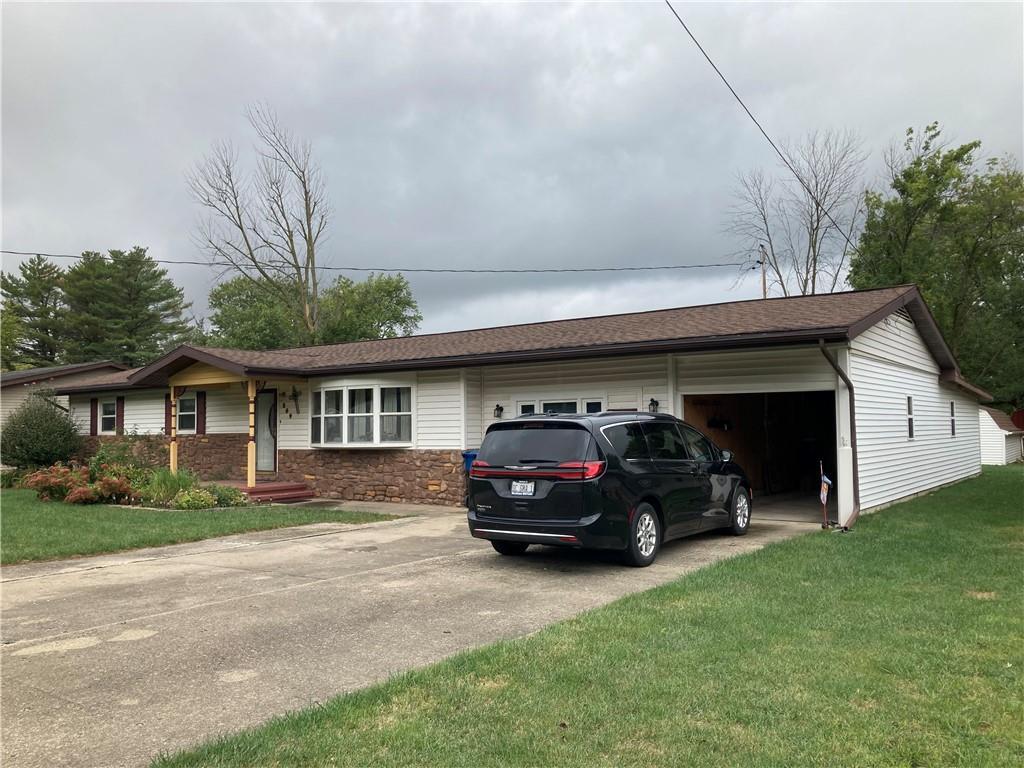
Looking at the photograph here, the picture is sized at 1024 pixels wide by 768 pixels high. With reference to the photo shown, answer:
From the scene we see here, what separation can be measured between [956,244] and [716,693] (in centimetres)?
3947

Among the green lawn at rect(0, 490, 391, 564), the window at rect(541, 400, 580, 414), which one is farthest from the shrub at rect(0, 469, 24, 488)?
the window at rect(541, 400, 580, 414)

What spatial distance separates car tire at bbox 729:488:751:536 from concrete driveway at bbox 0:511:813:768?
0.19 metres

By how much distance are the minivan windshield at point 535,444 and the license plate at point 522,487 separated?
0.21m

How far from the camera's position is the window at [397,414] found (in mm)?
16188

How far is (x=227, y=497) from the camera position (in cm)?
Result: 1532

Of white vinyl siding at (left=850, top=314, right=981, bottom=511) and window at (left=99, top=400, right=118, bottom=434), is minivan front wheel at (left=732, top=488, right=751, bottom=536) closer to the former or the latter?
white vinyl siding at (left=850, top=314, right=981, bottom=511)

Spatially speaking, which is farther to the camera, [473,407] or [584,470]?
[473,407]

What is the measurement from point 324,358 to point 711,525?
40.0ft

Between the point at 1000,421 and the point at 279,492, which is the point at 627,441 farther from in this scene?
the point at 1000,421

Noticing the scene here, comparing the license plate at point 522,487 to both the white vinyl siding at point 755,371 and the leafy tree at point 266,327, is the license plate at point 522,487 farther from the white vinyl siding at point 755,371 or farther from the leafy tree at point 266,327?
the leafy tree at point 266,327

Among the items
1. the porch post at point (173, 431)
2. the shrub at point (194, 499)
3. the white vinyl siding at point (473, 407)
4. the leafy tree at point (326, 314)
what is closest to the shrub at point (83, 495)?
the shrub at point (194, 499)

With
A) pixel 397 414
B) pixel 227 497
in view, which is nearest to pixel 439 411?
pixel 397 414

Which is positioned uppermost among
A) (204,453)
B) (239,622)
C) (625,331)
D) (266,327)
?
(266,327)

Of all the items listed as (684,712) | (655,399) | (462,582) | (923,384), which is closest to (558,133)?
(655,399)
